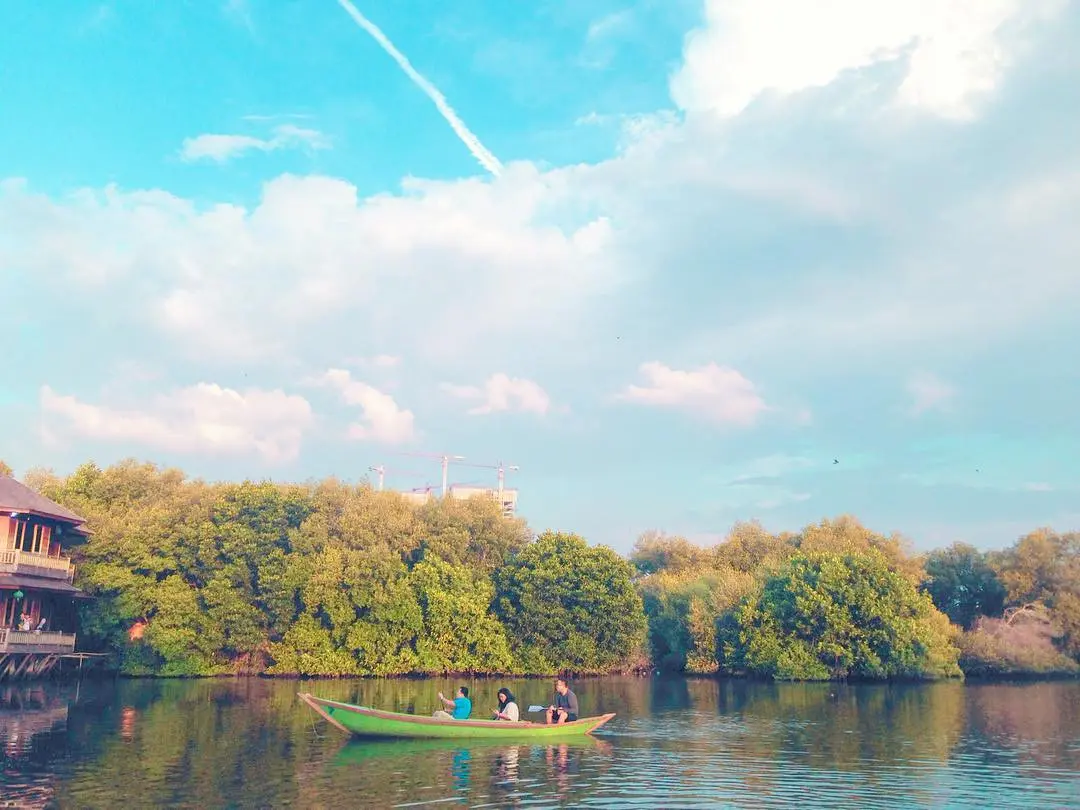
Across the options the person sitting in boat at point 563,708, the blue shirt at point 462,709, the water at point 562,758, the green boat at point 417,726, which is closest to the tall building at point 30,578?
the water at point 562,758

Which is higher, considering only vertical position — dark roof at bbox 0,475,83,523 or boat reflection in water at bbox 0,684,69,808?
dark roof at bbox 0,475,83,523

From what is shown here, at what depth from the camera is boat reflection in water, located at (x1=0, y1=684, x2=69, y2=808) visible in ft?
66.0

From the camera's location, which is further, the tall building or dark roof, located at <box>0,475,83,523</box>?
dark roof, located at <box>0,475,83,523</box>

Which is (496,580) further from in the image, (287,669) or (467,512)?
(287,669)

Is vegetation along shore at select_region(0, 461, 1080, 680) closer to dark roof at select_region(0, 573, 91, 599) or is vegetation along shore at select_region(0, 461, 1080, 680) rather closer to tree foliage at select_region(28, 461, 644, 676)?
tree foliage at select_region(28, 461, 644, 676)

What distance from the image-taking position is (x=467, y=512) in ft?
235

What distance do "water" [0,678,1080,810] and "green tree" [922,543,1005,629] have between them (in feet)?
116

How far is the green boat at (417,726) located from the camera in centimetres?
2962

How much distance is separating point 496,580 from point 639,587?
19112 mm

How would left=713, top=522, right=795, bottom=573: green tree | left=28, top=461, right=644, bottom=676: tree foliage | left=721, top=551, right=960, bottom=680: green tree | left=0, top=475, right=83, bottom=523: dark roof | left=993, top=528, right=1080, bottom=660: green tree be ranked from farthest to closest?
left=713, top=522, right=795, bottom=573: green tree
left=993, top=528, right=1080, bottom=660: green tree
left=721, top=551, right=960, bottom=680: green tree
left=28, top=461, right=644, bottom=676: tree foliage
left=0, top=475, right=83, bottom=523: dark roof

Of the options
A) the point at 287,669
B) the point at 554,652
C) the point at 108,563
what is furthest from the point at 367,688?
the point at 108,563

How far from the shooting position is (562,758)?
2822 cm

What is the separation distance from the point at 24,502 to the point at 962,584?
7617 cm

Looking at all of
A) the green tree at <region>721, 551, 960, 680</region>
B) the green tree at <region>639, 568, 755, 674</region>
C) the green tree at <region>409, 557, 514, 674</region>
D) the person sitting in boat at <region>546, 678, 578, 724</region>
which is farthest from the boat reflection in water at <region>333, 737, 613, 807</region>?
the green tree at <region>639, 568, 755, 674</region>
